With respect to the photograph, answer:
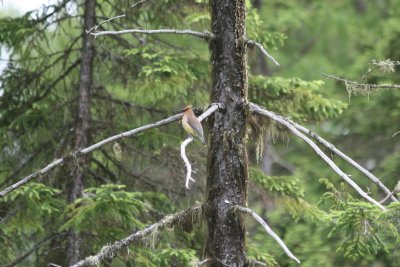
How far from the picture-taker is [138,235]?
693 centimetres

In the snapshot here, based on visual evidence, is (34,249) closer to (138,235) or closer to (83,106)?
(83,106)

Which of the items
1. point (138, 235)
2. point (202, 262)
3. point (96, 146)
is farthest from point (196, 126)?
point (202, 262)

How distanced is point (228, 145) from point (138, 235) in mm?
1105

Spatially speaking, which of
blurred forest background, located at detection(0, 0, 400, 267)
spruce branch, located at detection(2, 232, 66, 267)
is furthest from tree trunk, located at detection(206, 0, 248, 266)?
spruce branch, located at detection(2, 232, 66, 267)

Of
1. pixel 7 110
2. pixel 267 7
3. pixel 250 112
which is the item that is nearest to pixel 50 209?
pixel 7 110

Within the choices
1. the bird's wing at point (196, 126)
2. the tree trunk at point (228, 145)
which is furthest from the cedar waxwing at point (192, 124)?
the tree trunk at point (228, 145)

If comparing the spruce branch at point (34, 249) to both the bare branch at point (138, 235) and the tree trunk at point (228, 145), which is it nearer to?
the bare branch at point (138, 235)

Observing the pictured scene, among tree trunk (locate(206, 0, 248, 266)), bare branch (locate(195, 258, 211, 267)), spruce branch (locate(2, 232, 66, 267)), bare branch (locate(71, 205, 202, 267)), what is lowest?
spruce branch (locate(2, 232, 66, 267))

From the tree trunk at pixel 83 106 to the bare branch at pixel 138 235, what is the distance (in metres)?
2.40

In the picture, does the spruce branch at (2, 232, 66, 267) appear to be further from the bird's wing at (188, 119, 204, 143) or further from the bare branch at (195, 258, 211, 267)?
the bird's wing at (188, 119, 204, 143)

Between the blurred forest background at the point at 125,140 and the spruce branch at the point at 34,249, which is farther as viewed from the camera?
the spruce branch at the point at 34,249

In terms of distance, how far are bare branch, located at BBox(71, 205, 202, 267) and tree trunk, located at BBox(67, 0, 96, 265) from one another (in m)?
2.40

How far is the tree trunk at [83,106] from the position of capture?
9445 mm

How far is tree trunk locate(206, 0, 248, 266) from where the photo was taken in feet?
23.4
